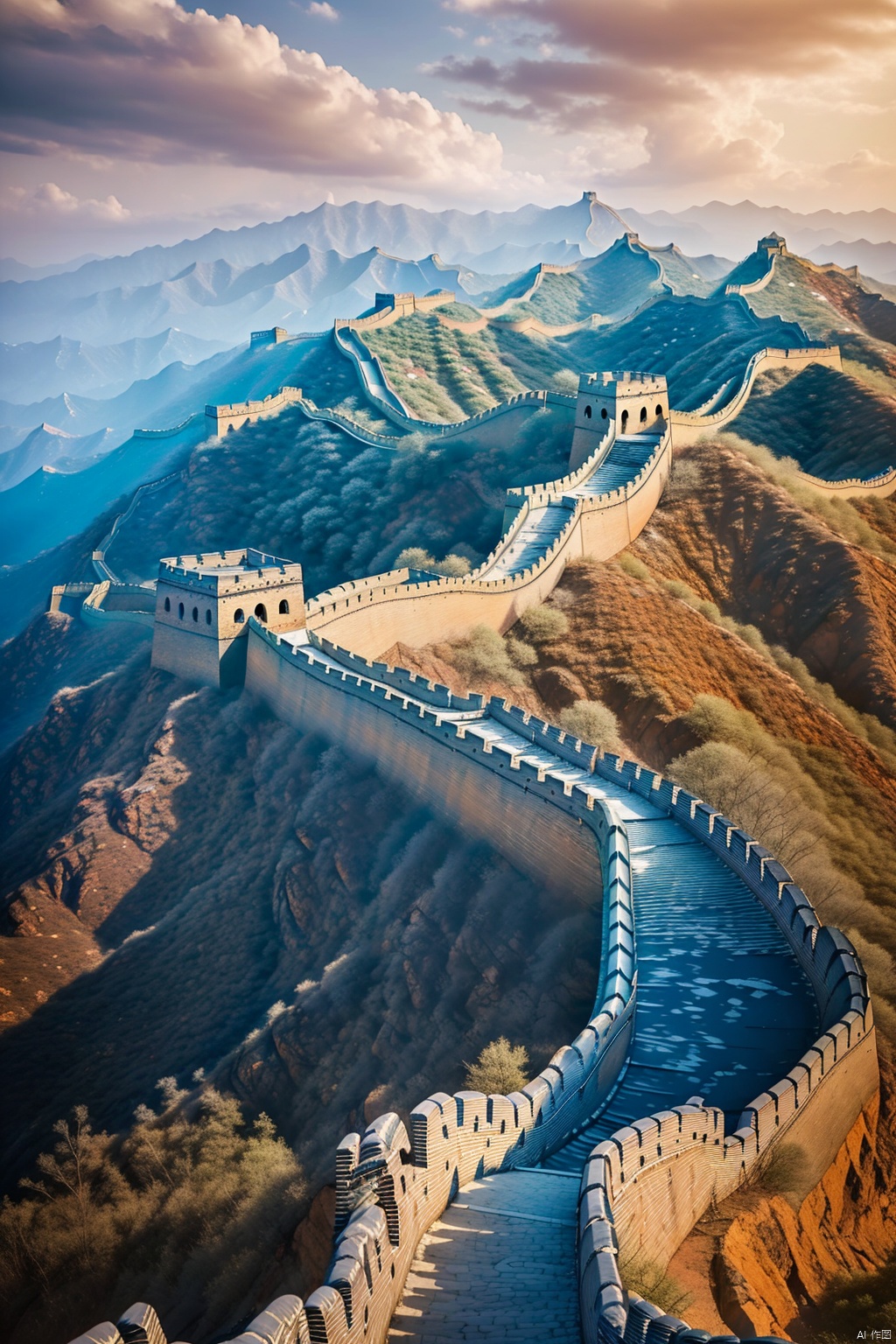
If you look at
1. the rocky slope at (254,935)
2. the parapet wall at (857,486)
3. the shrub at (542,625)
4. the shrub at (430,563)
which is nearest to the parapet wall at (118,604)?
the rocky slope at (254,935)

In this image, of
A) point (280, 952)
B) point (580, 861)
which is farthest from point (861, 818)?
point (280, 952)

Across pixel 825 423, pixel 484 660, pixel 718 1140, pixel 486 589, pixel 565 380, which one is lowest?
pixel 718 1140

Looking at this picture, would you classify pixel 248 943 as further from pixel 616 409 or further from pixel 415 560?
pixel 616 409

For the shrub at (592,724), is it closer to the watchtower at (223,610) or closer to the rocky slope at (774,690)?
the rocky slope at (774,690)

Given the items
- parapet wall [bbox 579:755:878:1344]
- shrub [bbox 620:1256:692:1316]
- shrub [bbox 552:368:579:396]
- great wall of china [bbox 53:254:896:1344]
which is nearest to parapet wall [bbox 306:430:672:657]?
great wall of china [bbox 53:254:896:1344]

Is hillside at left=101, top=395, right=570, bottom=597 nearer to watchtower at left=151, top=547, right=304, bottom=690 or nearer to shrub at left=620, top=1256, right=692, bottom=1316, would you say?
watchtower at left=151, top=547, right=304, bottom=690

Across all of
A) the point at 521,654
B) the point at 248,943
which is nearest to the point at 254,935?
the point at 248,943
